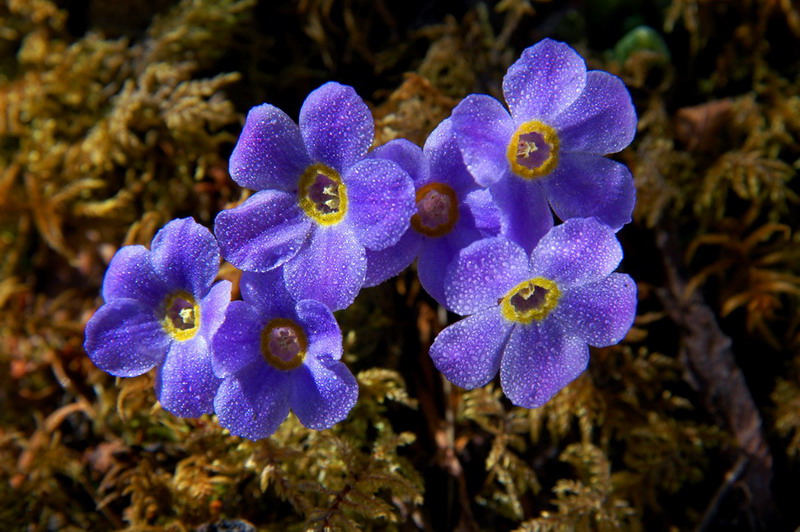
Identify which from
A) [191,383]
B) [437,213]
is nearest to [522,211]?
[437,213]

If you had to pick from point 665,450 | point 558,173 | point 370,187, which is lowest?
point 665,450

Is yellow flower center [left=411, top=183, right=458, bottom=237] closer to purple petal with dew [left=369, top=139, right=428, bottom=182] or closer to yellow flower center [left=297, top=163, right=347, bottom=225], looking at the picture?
purple petal with dew [left=369, top=139, right=428, bottom=182]

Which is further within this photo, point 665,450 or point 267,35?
point 267,35

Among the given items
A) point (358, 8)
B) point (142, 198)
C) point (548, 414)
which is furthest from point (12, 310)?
point (548, 414)

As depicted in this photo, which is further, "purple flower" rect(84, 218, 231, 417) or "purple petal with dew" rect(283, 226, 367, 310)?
"purple flower" rect(84, 218, 231, 417)

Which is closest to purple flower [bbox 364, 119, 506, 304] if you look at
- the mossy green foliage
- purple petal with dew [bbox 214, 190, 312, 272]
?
purple petal with dew [bbox 214, 190, 312, 272]

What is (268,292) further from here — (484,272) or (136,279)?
(484,272)

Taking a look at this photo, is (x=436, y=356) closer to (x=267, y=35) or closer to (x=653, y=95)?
(x=653, y=95)

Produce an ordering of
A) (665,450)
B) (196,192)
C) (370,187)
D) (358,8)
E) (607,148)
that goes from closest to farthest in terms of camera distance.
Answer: (370,187) < (607,148) < (665,450) < (196,192) < (358,8)

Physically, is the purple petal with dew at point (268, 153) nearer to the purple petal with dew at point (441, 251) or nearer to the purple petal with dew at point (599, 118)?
the purple petal with dew at point (441, 251)
